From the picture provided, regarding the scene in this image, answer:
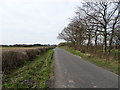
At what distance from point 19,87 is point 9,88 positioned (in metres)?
0.46

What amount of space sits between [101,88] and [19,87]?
381cm

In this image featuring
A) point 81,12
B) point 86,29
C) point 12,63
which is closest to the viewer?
point 12,63

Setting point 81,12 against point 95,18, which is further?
point 81,12

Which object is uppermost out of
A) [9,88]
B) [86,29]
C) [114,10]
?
[114,10]

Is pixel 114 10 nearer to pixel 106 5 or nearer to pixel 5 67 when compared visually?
pixel 106 5

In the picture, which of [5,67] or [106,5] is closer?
[5,67]

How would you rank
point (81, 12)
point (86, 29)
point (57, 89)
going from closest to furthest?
point (57, 89)
point (81, 12)
point (86, 29)

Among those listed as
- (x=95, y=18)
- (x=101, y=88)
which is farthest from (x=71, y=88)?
(x=95, y=18)

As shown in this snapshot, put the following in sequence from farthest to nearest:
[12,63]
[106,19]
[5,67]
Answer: [106,19]
[12,63]
[5,67]

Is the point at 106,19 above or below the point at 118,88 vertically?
above

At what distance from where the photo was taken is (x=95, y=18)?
86.9 ft

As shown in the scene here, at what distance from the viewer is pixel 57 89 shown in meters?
6.67

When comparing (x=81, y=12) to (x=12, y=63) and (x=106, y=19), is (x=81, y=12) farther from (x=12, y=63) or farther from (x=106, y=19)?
(x=12, y=63)

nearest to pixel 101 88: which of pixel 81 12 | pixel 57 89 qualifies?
pixel 57 89
